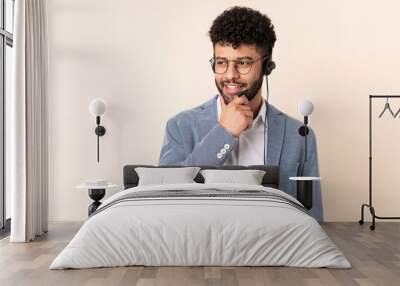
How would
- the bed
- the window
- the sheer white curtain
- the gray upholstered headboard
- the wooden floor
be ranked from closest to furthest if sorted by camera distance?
the wooden floor < the bed < the sheer white curtain < the window < the gray upholstered headboard

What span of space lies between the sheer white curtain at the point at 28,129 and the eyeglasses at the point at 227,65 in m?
1.96

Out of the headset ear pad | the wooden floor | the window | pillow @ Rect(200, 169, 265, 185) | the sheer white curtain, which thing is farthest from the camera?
the headset ear pad

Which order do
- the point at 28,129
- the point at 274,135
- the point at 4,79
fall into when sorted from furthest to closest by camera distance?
1. the point at 274,135
2. the point at 4,79
3. the point at 28,129

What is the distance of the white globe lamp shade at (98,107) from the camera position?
23.5ft

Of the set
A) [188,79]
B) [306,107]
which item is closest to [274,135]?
[306,107]

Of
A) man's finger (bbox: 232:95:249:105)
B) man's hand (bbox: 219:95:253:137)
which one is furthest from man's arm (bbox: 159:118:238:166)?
man's finger (bbox: 232:95:249:105)

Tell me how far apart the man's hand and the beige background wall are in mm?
292

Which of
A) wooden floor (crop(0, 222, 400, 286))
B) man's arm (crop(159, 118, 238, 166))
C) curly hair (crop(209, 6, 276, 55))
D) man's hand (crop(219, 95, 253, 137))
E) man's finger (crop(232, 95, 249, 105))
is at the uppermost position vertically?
curly hair (crop(209, 6, 276, 55))

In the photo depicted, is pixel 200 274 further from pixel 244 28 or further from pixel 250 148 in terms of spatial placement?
pixel 244 28

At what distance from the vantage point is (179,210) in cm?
477

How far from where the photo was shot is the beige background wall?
735 centimetres

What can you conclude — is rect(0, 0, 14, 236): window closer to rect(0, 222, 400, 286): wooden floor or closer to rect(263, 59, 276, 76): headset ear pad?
rect(0, 222, 400, 286): wooden floor

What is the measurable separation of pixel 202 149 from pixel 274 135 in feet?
2.85

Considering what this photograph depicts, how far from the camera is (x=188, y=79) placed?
7.38m
